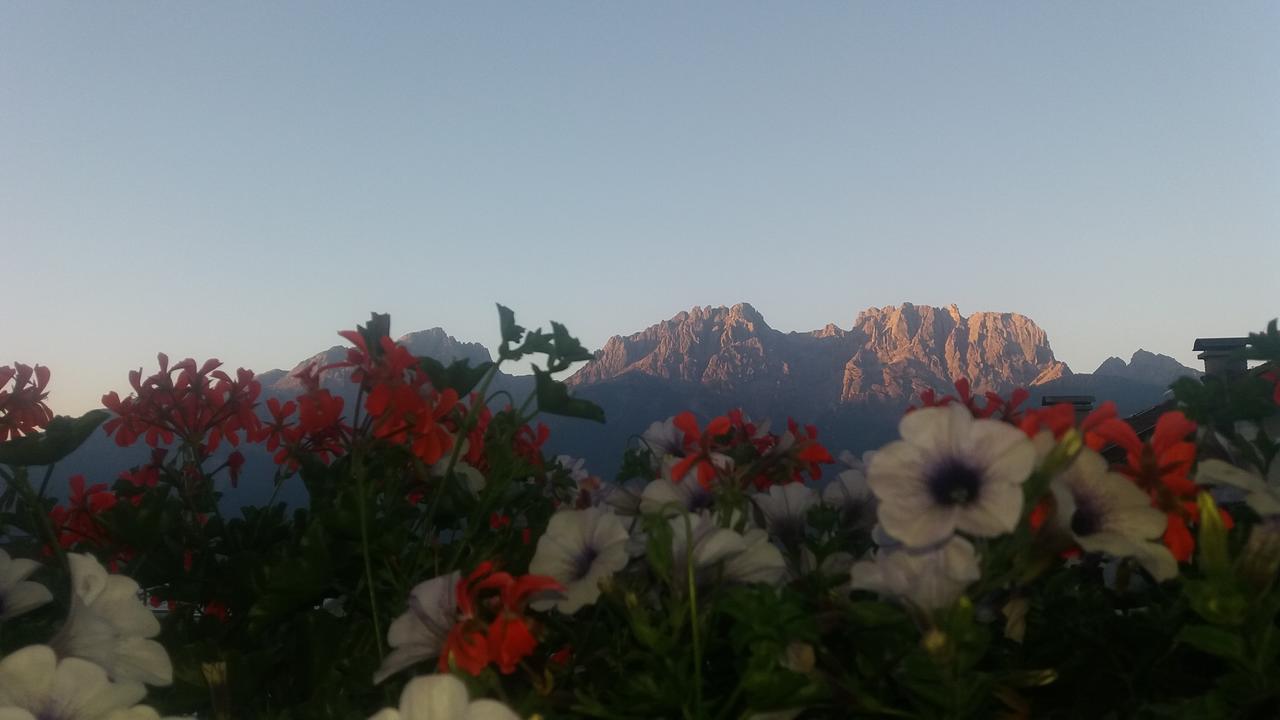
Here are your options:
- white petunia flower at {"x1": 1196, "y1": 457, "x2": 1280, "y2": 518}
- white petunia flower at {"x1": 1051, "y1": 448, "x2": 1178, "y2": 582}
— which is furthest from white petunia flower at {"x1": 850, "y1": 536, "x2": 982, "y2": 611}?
white petunia flower at {"x1": 1196, "y1": 457, "x2": 1280, "y2": 518}

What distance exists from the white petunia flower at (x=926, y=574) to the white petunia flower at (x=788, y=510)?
1.76ft

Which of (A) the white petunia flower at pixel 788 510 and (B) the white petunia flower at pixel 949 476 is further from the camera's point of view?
(A) the white petunia flower at pixel 788 510

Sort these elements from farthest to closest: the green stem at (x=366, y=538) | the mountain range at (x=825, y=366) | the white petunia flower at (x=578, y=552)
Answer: the mountain range at (x=825, y=366)
the green stem at (x=366, y=538)
the white petunia flower at (x=578, y=552)

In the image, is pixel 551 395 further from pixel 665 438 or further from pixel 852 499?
pixel 665 438

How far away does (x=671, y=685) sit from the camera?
3.57ft

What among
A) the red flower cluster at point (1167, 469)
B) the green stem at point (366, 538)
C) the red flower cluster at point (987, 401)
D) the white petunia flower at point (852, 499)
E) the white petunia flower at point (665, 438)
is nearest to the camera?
the red flower cluster at point (1167, 469)

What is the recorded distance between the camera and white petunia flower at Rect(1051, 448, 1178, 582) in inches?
40.5

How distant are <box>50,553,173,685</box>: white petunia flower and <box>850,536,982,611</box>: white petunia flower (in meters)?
0.87

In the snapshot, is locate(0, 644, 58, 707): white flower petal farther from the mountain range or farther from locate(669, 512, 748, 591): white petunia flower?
the mountain range

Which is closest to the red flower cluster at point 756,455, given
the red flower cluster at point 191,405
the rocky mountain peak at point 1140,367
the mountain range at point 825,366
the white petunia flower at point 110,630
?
the white petunia flower at point 110,630

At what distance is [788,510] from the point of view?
164 cm

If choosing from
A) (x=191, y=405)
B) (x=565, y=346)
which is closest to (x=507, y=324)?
(x=565, y=346)

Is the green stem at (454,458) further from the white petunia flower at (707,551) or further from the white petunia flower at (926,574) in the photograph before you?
the white petunia flower at (926,574)

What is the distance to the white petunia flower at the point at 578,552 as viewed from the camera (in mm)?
1309
